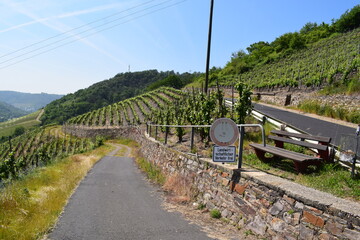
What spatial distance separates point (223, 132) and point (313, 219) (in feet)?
8.76

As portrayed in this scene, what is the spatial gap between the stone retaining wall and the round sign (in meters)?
0.60

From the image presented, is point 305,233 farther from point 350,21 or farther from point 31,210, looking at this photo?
point 350,21

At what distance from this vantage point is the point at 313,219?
360 centimetres

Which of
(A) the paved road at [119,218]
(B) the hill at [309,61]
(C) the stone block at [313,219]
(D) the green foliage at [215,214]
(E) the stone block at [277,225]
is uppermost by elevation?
(B) the hill at [309,61]

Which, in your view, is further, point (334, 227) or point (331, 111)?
point (331, 111)

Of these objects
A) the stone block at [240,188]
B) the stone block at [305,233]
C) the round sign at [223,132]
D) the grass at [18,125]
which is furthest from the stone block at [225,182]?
the grass at [18,125]

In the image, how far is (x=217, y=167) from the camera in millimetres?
6363

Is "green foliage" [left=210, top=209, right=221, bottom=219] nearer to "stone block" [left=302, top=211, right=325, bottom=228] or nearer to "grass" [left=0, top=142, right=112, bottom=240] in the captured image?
"stone block" [left=302, top=211, right=325, bottom=228]

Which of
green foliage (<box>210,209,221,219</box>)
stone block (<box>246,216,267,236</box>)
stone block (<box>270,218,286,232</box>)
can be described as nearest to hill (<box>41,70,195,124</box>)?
green foliage (<box>210,209,221,219</box>)

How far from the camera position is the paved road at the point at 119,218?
196 inches

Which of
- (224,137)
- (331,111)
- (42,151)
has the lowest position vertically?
(42,151)

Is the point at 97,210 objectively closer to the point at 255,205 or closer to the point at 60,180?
the point at 255,205

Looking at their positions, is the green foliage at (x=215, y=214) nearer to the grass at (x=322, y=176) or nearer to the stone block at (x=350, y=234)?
the grass at (x=322, y=176)

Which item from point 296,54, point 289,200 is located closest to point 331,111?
point 289,200
